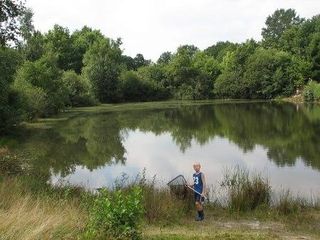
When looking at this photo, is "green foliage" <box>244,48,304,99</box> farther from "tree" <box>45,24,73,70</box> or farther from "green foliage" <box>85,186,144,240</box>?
"green foliage" <box>85,186,144,240</box>

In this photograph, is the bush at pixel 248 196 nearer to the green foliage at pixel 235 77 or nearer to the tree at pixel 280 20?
the green foliage at pixel 235 77

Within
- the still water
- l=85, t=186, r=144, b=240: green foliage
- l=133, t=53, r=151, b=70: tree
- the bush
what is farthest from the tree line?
l=85, t=186, r=144, b=240: green foliage

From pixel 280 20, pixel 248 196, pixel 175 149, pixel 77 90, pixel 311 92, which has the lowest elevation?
pixel 311 92

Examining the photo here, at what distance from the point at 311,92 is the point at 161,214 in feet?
218

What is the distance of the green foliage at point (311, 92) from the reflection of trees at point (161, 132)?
2950cm

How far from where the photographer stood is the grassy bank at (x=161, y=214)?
770cm

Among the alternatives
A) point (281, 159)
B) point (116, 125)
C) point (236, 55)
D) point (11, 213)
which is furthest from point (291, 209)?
point (236, 55)

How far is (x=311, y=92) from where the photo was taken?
74.1 metres

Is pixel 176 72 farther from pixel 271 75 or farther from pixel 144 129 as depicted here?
pixel 144 129

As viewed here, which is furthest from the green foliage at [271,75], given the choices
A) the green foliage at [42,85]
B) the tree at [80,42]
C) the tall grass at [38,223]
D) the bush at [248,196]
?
the tall grass at [38,223]

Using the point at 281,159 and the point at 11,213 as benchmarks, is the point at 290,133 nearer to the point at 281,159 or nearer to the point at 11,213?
the point at 281,159

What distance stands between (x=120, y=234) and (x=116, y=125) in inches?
1386

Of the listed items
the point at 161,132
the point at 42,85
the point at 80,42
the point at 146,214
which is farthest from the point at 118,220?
the point at 80,42

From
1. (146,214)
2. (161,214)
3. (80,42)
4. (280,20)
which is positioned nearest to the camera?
(146,214)
